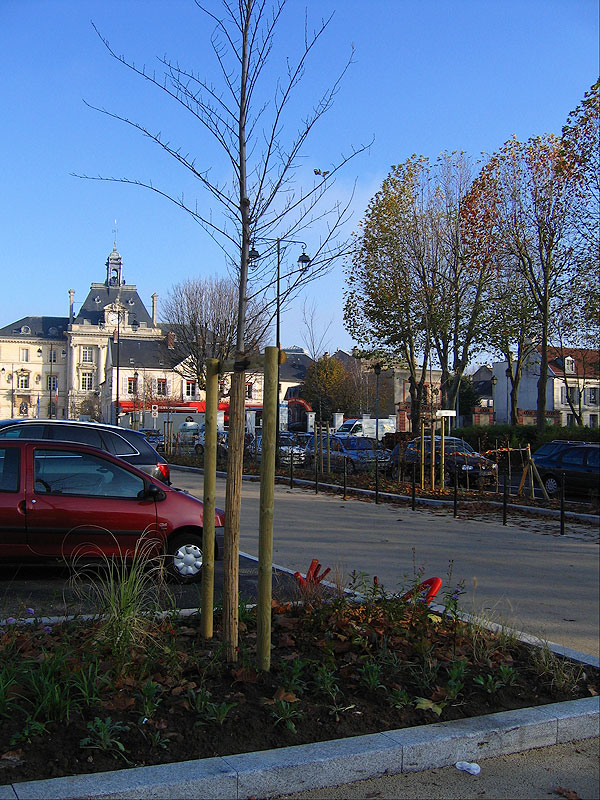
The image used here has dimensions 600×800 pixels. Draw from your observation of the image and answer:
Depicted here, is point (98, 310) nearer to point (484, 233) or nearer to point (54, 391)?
point (54, 391)

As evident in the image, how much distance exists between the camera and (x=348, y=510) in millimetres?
16594

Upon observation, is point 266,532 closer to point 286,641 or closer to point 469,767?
point 286,641

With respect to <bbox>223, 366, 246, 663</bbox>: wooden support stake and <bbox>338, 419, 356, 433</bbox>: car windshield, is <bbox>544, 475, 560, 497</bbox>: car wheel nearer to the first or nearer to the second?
<bbox>223, 366, 246, 663</bbox>: wooden support stake

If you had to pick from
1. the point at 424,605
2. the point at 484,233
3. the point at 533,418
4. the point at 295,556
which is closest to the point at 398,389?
the point at 533,418

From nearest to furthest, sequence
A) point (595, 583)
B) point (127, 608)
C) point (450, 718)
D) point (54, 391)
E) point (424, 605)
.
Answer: point (450, 718) < point (127, 608) < point (424, 605) < point (595, 583) < point (54, 391)

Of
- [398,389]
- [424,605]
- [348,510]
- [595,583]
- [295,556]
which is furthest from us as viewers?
[398,389]

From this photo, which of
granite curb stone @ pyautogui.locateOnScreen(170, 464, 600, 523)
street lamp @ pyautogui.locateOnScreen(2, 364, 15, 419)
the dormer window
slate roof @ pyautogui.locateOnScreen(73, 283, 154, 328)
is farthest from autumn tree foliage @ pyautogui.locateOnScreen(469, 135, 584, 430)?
slate roof @ pyautogui.locateOnScreen(73, 283, 154, 328)

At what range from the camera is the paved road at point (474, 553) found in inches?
291

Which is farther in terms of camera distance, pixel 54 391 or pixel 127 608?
Answer: pixel 54 391

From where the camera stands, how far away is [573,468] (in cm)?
1992

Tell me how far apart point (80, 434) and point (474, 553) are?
6755mm

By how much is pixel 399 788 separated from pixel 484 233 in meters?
28.1

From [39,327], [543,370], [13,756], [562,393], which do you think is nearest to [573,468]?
[543,370]

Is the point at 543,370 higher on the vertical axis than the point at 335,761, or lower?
higher
